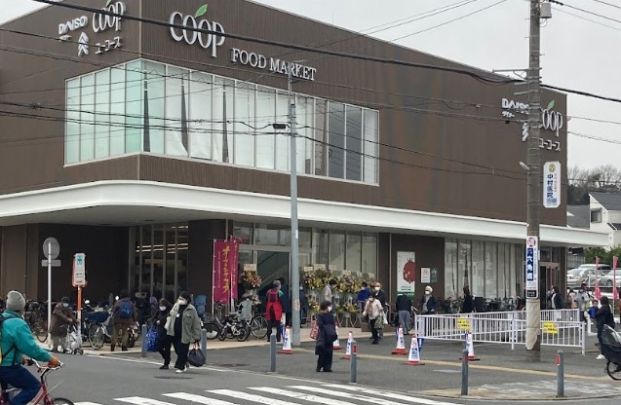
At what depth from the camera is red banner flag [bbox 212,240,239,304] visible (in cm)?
2989

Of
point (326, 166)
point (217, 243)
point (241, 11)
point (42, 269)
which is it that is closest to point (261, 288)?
point (217, 243)

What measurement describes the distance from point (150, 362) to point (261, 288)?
11586mm

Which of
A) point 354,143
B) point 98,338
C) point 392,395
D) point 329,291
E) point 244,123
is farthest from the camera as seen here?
point 354,143

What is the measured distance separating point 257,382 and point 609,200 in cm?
8415

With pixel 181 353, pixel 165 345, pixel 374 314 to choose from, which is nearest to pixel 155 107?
pixel 374 314

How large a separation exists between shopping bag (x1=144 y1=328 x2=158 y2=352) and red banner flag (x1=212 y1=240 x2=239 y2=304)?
700 centimetres

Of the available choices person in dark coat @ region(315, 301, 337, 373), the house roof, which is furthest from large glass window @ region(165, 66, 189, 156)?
the house roof

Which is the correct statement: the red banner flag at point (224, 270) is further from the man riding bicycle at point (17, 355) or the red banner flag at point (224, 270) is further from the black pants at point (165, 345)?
the man riding bicycle at point (17, 355)

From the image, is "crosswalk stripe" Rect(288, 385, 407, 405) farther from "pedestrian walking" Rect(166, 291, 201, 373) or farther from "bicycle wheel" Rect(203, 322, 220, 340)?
"bicycle wheel" Rect(203, 322, 220, 340)

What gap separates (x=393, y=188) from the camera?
37.1 m

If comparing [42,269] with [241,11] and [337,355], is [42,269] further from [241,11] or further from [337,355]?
[337,355]

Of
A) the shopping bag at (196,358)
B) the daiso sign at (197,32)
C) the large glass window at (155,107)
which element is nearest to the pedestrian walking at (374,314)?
the large glass window at (155,107)

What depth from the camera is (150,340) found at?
74.6 feet

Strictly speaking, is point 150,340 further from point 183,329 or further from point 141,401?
point 141,401
